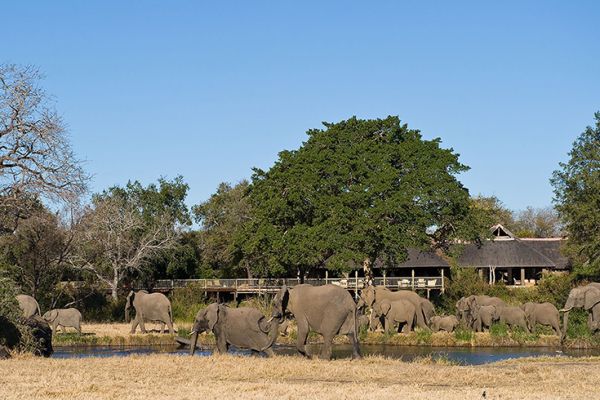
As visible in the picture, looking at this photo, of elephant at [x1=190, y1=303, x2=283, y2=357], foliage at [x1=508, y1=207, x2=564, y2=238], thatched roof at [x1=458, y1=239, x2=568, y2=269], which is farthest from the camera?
foliage at [x1=508, y1=207, x2=564, y2=238]

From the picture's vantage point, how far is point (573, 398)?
15883 millimetres

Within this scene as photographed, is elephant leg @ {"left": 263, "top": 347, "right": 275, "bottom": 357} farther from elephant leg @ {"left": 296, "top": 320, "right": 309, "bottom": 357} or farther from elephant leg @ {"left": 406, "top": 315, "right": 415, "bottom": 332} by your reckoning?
elephant leg @ {"left": 406, "top": 315, "right": 415, "bottom": 332}

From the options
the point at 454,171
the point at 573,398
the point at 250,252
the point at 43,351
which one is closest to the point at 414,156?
the point at 454,171

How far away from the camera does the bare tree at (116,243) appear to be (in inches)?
2375

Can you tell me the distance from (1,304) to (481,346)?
20.1 m

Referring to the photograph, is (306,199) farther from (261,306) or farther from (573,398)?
(573,398)

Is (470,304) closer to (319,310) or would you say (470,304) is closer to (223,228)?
(319,310)

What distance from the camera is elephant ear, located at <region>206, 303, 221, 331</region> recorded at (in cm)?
2650

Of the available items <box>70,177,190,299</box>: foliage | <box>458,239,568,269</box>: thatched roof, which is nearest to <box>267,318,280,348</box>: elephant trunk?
<box>70,177,190,299</box>: foliage

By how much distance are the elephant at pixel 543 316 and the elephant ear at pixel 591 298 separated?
5.79 meters

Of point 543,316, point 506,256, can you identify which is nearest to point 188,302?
point 543,316

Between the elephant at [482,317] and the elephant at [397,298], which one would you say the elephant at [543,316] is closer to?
the elephant at [482,317]

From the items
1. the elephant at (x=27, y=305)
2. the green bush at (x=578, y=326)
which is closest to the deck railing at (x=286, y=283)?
the green bush at (x=578, y=326)

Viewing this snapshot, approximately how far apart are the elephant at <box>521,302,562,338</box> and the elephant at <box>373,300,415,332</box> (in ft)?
17.2
